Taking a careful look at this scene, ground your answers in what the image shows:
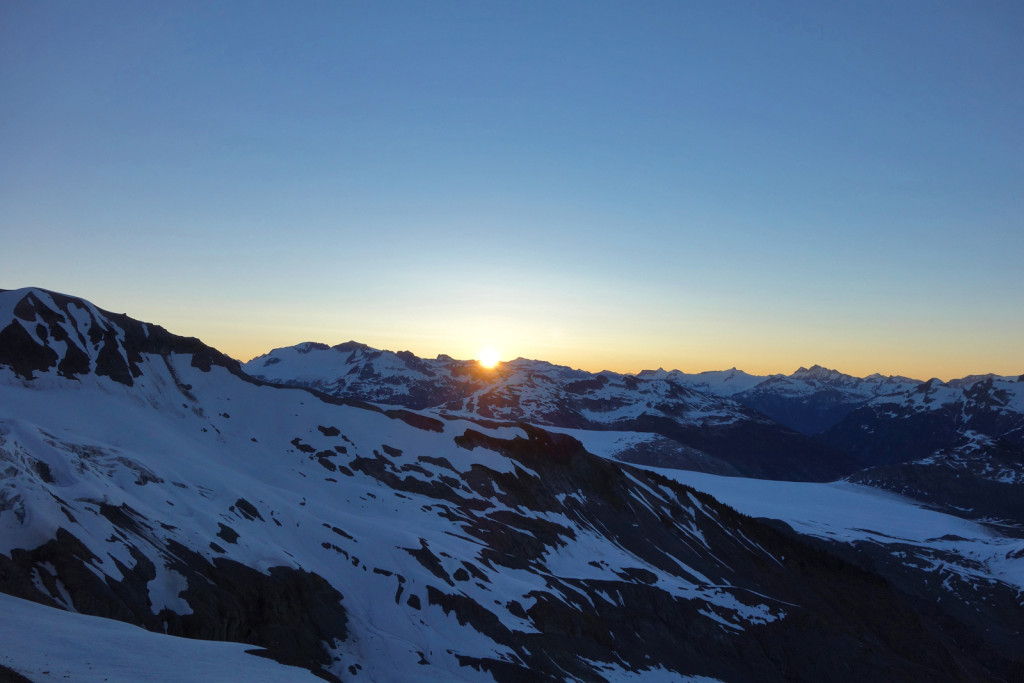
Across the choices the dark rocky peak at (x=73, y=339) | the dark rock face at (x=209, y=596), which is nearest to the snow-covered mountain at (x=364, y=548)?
the dark rock face at (x=209, y=596)

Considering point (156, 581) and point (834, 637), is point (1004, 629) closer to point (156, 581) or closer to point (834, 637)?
point (834, 637)

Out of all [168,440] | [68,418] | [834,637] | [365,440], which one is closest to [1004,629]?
[834,637]

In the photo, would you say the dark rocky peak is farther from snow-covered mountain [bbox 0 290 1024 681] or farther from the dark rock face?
the dark rock face

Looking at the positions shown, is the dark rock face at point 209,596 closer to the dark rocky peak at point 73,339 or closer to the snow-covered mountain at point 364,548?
the snow-covered mountain at point 364,548

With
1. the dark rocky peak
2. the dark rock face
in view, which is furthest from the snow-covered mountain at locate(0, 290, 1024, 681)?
the dark rocky peak

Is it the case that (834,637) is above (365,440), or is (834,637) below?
below

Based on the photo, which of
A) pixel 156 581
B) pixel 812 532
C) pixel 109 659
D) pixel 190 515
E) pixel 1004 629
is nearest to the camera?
pixel 109 659

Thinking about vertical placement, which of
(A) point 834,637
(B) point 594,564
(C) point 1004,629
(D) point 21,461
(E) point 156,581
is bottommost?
(C) point 1004,629
